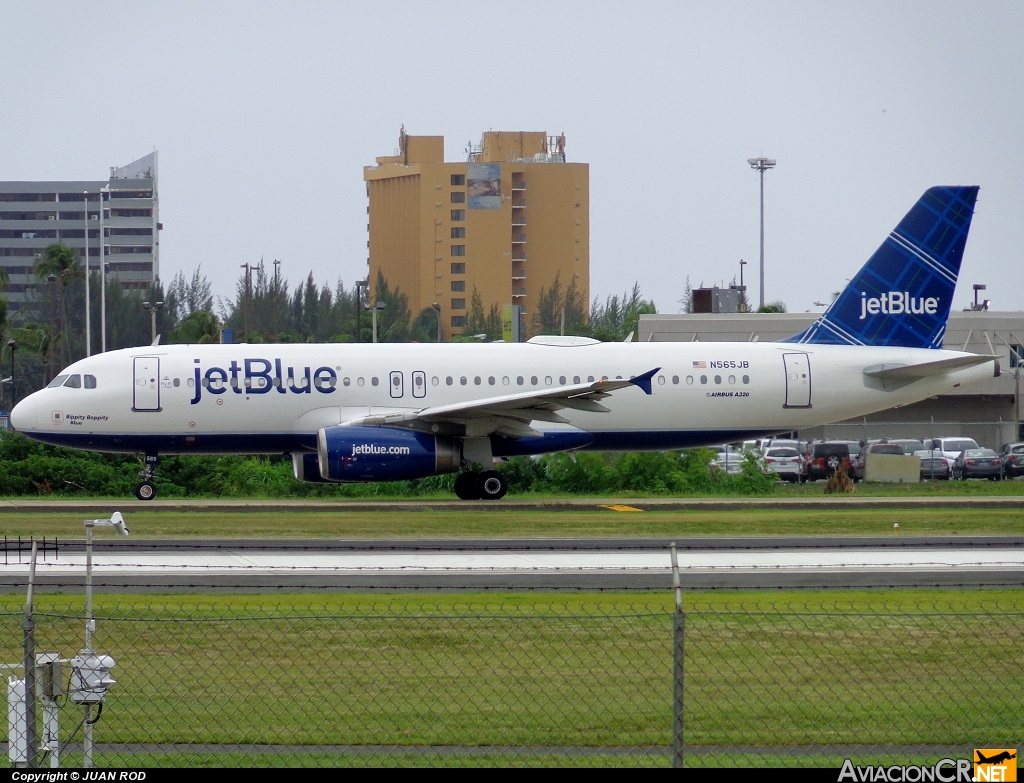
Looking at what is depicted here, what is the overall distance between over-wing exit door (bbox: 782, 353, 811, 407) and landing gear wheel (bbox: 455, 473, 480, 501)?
25.1 ft

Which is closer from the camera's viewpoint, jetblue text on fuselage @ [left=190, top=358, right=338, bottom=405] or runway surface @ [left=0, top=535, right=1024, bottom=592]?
runway surface @ [left=0, top=535, right=1024, bottom=592]

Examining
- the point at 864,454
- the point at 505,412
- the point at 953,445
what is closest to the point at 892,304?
the point at 864,454

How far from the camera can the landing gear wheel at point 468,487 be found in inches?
1312

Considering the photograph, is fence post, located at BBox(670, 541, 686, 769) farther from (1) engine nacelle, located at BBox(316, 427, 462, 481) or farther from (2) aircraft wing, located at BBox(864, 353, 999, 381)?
(2) aircraft wing, located at BBox(864, 353, 999, 381)

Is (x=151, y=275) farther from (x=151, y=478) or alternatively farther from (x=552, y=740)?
(x=552, y=740)

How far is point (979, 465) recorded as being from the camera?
4750 centimetres

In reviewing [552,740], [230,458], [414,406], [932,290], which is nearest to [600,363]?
[414,406]

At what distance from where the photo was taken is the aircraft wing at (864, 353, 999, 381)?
3406 centimetres

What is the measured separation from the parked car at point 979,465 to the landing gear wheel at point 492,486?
822 inches

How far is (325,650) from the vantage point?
12727 mm

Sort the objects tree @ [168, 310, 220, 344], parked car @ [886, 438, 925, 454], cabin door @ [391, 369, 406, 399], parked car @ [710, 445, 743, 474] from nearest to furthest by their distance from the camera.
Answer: cabin door @ [391, 369, 406, 399]
parked car @ [710, 445, 743, 474]
parked car @ [886, 438, 925, 454]
tree @ [168, 310, 220, 344]

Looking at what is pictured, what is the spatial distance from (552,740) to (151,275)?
189369 millimetres

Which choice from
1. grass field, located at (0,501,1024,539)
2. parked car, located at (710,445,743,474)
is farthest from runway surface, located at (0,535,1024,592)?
parked car, located at (710,445,743,474)

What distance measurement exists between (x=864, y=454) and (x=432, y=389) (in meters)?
16.4
